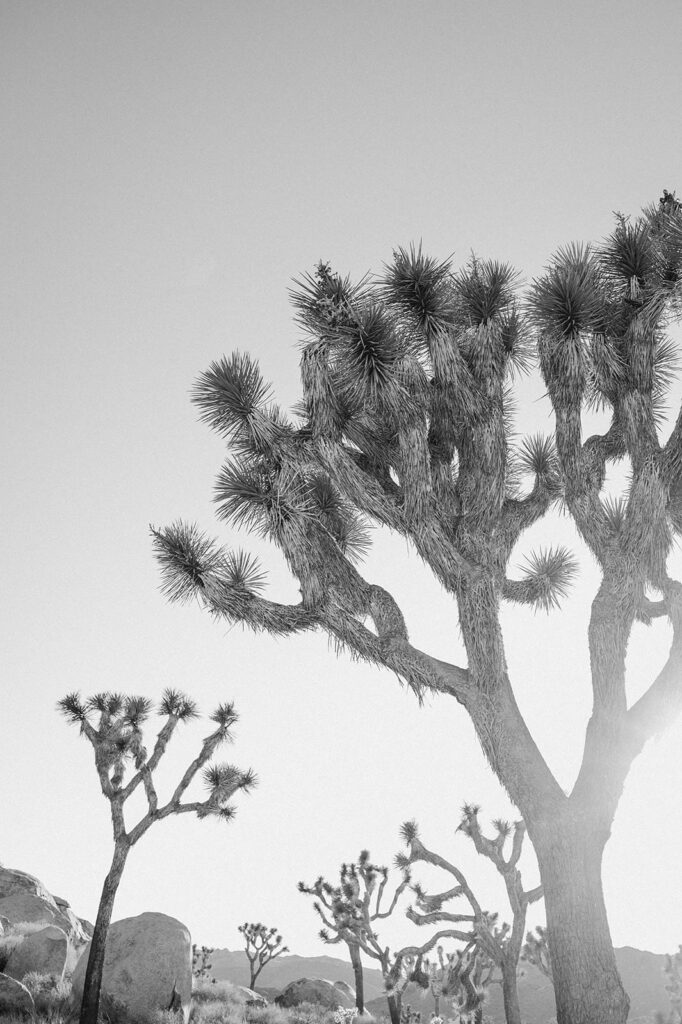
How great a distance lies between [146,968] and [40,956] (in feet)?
11.0

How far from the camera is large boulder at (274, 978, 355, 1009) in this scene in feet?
77.2

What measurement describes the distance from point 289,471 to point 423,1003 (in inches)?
1775

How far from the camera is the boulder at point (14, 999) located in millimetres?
11023

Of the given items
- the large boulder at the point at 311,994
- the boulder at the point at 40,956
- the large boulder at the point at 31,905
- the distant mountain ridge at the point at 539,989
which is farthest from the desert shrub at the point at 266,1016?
the distant mountain ridge at the point at 539,989

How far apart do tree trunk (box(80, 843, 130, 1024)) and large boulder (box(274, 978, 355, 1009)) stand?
13.2m

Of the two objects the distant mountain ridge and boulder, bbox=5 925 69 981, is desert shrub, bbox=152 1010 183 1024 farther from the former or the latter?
the distant mountain ridge

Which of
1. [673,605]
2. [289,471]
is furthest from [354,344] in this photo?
[673,605]

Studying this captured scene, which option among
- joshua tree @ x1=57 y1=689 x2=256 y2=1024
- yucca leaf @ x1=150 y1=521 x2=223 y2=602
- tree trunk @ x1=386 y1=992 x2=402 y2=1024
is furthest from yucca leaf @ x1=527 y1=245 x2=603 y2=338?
tree trunk @ x1=386 y1=992 x2=402 y2=1024

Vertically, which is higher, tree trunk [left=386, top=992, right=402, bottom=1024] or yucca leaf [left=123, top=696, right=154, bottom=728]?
yucca leaf [left=123, top=696, right=154, bottom=728]

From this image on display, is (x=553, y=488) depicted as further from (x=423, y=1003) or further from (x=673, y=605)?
(x=423, y=1003)

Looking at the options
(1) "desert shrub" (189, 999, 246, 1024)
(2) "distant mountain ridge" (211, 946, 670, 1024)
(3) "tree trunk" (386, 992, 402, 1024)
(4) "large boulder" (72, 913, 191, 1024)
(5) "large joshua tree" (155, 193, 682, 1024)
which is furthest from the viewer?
(2) "distant mountain ridge" (211, 946, 670, 1024)

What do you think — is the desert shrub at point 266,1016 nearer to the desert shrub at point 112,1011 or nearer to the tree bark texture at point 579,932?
the desert shrub at point 112,1011

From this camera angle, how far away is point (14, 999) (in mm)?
11305

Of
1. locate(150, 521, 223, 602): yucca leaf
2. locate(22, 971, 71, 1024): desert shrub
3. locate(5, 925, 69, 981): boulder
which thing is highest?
locate(150, 521, 223, 602): yucca leaf
